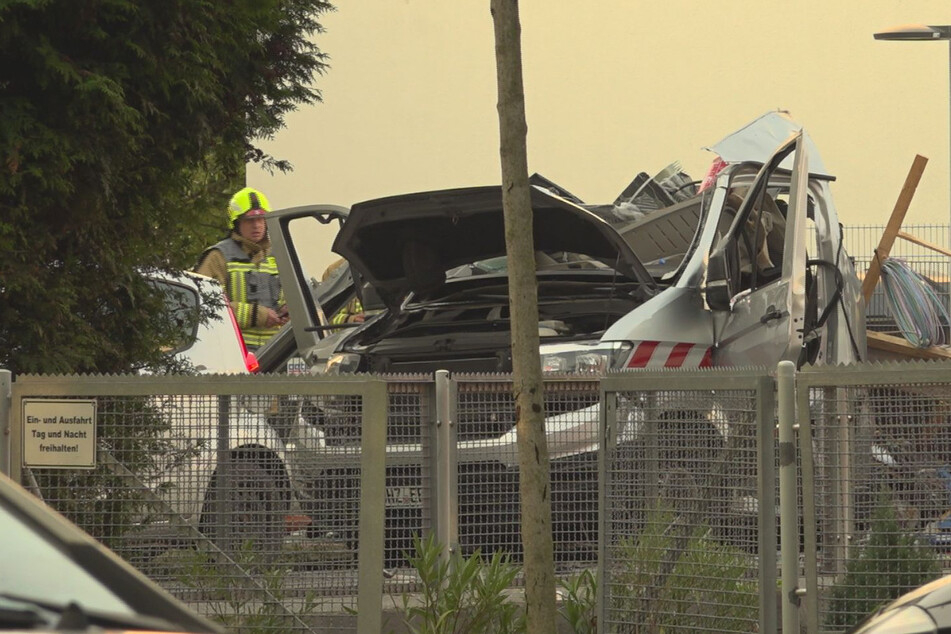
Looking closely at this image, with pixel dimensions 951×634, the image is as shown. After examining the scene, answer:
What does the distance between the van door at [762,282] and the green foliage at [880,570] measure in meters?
2.82

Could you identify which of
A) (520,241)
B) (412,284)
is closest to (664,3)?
(412,284)

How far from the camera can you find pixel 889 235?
511 inches

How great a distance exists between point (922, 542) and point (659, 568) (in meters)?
1.07

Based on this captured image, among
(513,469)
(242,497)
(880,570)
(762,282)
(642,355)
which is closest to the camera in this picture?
(880,570)

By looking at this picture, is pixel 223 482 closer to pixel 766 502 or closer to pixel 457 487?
pixel 457 487

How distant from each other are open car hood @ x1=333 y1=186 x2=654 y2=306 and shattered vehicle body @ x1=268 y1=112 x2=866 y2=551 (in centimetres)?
1

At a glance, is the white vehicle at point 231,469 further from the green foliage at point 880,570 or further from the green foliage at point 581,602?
the green foliage at point 880,570

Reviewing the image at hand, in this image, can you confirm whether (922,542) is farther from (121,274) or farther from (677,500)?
(121,274)

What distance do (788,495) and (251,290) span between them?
7289 millimetres

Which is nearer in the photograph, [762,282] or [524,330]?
[524,330]

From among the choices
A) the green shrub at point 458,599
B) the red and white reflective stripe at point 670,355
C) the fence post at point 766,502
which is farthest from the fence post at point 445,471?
the red and white reflective stripe at point 670,355

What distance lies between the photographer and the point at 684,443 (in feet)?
22.2

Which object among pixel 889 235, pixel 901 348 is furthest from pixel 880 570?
pixel 889 235

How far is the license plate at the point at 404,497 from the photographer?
7262 mm
